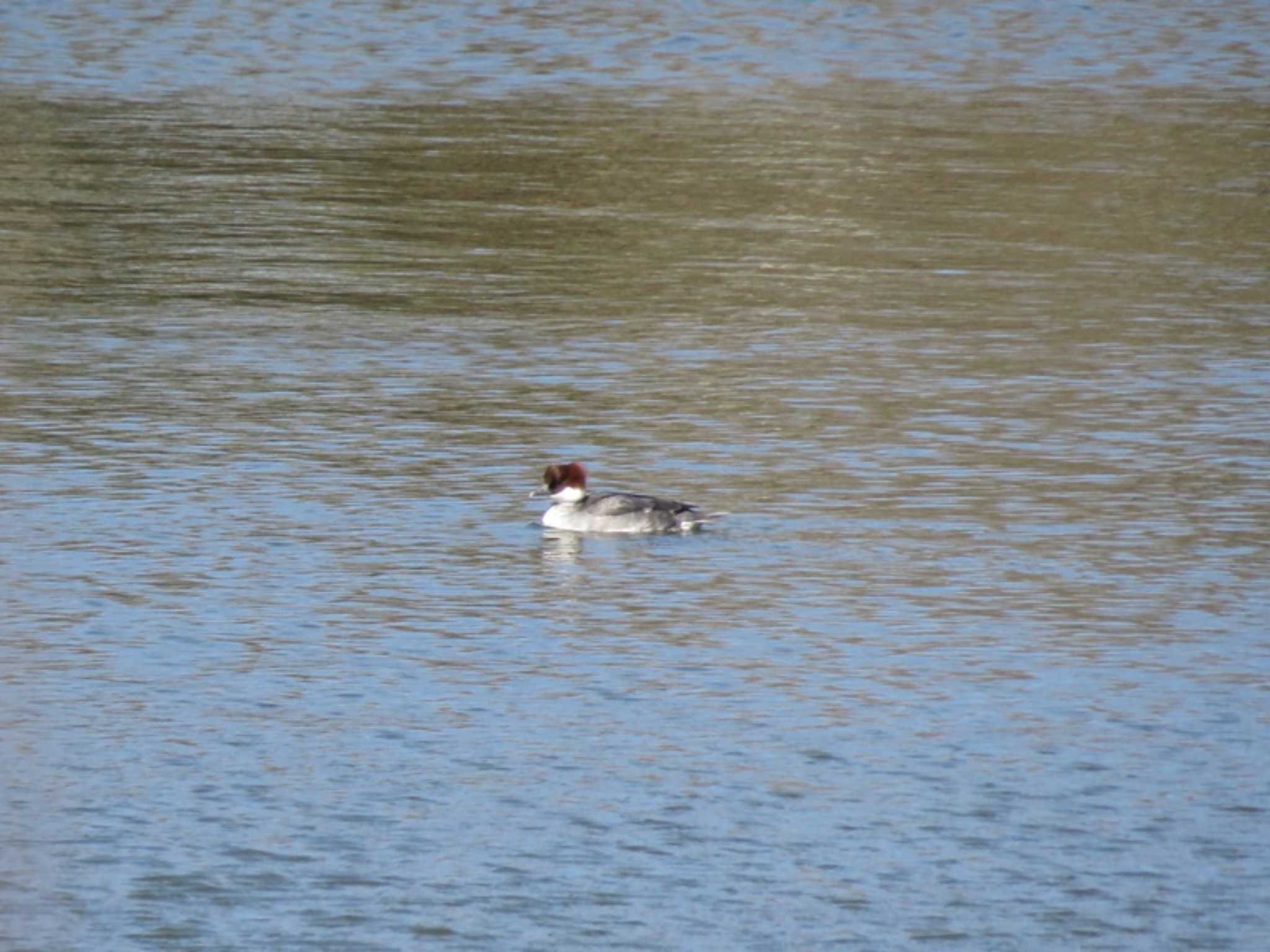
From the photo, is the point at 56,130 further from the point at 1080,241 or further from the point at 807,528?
the point at 807,528

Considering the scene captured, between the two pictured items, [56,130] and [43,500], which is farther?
[56,130]

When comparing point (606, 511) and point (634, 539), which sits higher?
point (606, 511)

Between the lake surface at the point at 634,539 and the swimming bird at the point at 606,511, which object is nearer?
the lake surface at the point at 634,539

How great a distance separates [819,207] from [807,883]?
58.6 feet

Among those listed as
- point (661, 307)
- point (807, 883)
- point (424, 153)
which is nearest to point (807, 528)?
point (807, 883)

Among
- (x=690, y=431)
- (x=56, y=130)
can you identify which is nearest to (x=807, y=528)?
(x=690, y=431)

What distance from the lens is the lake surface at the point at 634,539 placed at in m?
10.5

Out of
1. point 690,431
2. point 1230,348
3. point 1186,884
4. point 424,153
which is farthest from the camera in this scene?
point 424,153

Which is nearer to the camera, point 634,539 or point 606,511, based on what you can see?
point 606,511

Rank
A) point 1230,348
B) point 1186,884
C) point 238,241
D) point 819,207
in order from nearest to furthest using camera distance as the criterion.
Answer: point 1186,884
point 1230,348
point 238,241
point 819,207

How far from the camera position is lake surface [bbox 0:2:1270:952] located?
1052cm

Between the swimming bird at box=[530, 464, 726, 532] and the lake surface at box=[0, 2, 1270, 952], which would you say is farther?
the swimming bird at box=[530, 464, 726, 532]

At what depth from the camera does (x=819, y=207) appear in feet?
90.9

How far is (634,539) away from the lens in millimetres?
15812
